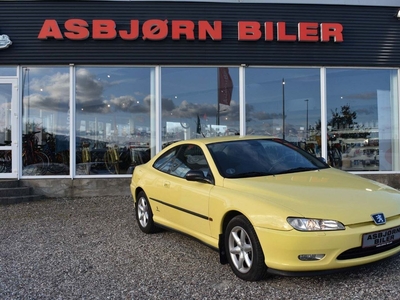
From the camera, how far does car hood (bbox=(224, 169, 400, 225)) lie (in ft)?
11.1

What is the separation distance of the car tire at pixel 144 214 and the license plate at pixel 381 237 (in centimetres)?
304

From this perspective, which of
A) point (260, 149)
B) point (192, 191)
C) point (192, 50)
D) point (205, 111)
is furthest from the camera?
point (205, 111)

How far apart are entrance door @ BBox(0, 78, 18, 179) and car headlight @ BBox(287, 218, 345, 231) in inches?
312

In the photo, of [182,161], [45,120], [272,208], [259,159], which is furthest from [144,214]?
[45,120]

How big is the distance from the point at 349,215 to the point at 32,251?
12.9ft

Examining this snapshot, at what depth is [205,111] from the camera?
10.2m

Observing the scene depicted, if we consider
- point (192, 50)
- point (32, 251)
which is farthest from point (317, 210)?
point (192, 50)

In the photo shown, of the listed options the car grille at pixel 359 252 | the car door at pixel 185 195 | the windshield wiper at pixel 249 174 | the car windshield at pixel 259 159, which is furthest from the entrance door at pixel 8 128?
the car grille at pixel 359 252

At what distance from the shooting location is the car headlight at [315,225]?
10.7 ft

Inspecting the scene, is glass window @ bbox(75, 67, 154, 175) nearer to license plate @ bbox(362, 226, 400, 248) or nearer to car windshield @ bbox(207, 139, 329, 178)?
car windshield @ bbox(207, 139, 329, 178)

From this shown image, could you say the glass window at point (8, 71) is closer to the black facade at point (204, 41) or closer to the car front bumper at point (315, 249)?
the black facade at point (204, 41)

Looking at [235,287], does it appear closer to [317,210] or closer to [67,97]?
[317,210]

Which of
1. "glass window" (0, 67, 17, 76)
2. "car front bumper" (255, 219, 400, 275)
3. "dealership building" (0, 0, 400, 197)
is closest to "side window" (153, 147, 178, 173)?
"car front bumper" (255, 219, 400, 275)

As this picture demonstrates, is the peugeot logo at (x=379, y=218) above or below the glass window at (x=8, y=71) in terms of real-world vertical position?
below
